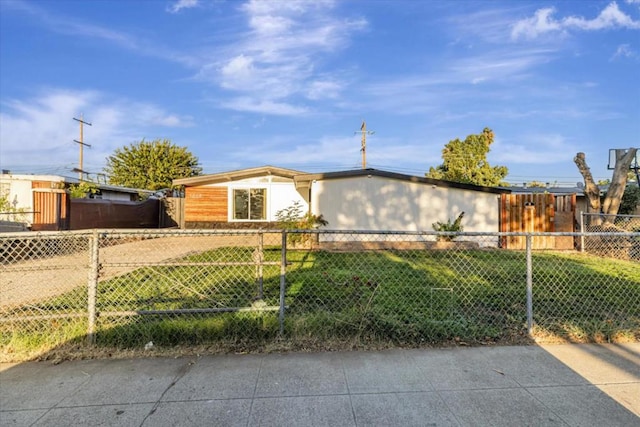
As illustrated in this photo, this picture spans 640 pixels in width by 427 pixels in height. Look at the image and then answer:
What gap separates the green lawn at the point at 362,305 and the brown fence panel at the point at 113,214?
329 inches

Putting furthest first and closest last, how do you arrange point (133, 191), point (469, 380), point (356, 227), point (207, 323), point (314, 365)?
point (133, 191)
point (356, 227)
point (207, 323)
point (314, 365)
point (469, 380)

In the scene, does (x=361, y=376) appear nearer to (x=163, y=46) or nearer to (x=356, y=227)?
(x=356, y=227)

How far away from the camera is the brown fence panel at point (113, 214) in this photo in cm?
1385

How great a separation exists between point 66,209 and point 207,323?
38.8 feet

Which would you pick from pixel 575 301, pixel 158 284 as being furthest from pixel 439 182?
pixel 158 284

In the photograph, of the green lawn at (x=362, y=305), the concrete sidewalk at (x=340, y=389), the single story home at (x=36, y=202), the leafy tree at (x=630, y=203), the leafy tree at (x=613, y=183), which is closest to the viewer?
the concrete sidewalk at (x=340, y=389)

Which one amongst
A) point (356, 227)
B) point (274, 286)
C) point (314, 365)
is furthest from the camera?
point (356, 227)

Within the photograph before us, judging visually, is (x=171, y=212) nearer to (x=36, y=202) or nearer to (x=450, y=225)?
(x=36, y=202)

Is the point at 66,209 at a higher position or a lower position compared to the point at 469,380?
higher

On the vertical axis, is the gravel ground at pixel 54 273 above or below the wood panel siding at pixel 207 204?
below

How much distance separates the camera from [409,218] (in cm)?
1295

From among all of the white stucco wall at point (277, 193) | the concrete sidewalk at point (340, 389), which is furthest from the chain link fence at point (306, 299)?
the white stucco wall at point (277, 193)

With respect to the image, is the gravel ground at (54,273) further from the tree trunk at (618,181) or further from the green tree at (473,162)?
the green tree at (473,162)

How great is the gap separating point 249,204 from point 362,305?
1256 centimetres
